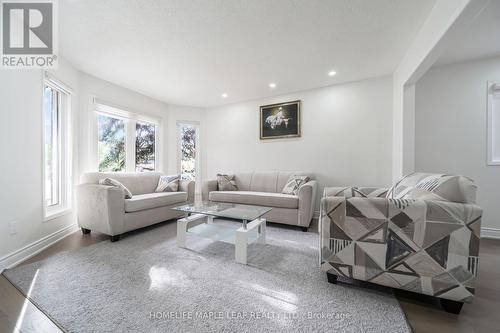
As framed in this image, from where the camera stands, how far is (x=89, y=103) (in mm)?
3312

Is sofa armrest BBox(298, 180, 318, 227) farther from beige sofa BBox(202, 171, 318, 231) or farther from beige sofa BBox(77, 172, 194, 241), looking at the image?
beige sofa BBox(77, 172, 194, 241)

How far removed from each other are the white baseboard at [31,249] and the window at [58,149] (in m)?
0.30

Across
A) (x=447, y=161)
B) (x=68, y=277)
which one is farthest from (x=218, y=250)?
(x=447, y=161)

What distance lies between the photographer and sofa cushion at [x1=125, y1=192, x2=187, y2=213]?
8.93ft

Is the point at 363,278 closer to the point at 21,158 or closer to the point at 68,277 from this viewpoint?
the point at 68,277

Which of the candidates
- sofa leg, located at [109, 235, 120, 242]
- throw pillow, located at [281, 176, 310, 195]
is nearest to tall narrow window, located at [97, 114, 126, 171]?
sofa leg, located at [109, 235, 120, 242]

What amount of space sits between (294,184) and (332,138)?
115 centimetres

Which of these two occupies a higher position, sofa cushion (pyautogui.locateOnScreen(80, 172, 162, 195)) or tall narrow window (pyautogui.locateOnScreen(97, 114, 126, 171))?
tall narrow window (pyautogui.locateOnScreen(97, 114, 126, 171))

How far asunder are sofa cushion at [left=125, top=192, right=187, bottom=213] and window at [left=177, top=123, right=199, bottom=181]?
1500 mm

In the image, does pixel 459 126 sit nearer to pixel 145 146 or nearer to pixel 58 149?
pixel 145 146

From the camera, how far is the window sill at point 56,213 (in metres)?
2.47

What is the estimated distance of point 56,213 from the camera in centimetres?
263

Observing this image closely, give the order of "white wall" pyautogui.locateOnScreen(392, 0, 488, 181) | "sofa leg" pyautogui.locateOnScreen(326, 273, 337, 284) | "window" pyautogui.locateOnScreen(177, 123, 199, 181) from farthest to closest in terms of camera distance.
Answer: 1. "window" pyautogui.locateOnScreen(177, 123, 199, 181)
2. "sofa leg" pyautogui.locateOnScreen(326, 273, 337, 284)
3. "white wall" pyautogui.locateOnScreen(392, 0, 488, 181)

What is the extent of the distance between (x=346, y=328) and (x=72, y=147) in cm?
386
